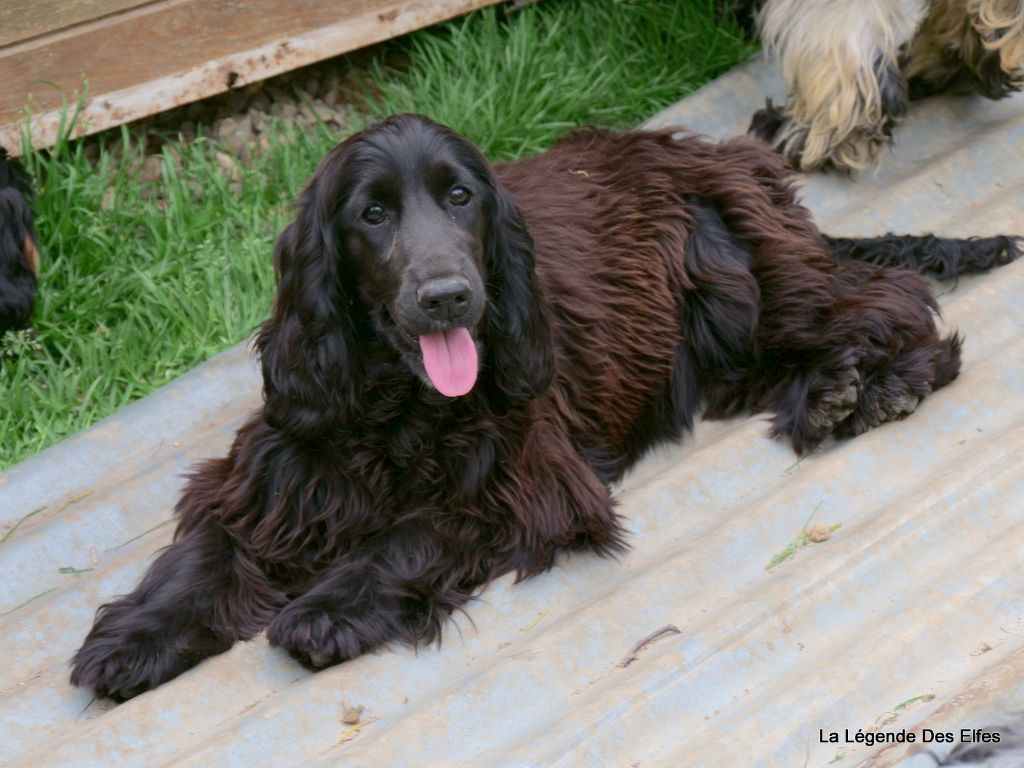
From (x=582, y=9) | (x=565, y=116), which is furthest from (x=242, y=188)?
(x=582, y=9)

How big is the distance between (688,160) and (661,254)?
390mm

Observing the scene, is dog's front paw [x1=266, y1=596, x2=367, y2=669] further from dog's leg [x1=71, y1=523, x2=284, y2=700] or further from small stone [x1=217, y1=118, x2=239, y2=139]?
small stone [x1=217, y1=118, x2=239, y2=139]

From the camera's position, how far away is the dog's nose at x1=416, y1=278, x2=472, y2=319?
367 centimetres

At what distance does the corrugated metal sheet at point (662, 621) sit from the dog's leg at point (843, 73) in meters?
1.00

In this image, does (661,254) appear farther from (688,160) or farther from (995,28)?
(995,28)

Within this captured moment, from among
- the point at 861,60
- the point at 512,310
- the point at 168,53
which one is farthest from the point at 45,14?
the point at 861,60

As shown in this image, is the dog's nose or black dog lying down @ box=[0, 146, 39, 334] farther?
black dog lying down @ box=[0, 146, 39, 334]

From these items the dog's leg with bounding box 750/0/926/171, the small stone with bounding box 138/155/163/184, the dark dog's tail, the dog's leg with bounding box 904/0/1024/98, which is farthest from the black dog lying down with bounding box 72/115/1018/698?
the small stone with bounding box 138/155/163/184

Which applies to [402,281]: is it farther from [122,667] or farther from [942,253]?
[942,253]

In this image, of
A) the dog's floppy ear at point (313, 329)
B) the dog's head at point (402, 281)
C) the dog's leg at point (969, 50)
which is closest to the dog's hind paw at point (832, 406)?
the dog's head at point (402, 281)

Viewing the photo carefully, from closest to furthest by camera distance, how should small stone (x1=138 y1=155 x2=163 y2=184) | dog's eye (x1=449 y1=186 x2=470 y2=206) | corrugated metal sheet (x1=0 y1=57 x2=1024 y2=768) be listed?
corrugated metal sheet (x1=0 y1=57 x2=1024 y2=768) → dog's eye (x1=449 y1=186 x2=470 y2=206) → small stone (x1=138 y1=155 x2=163 y2=184)

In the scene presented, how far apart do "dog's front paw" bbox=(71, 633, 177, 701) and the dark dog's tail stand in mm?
2643

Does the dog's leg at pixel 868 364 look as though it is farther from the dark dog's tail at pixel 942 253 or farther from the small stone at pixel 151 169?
the small stone at pixel 151 169

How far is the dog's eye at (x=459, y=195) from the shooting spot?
12.8 ft
